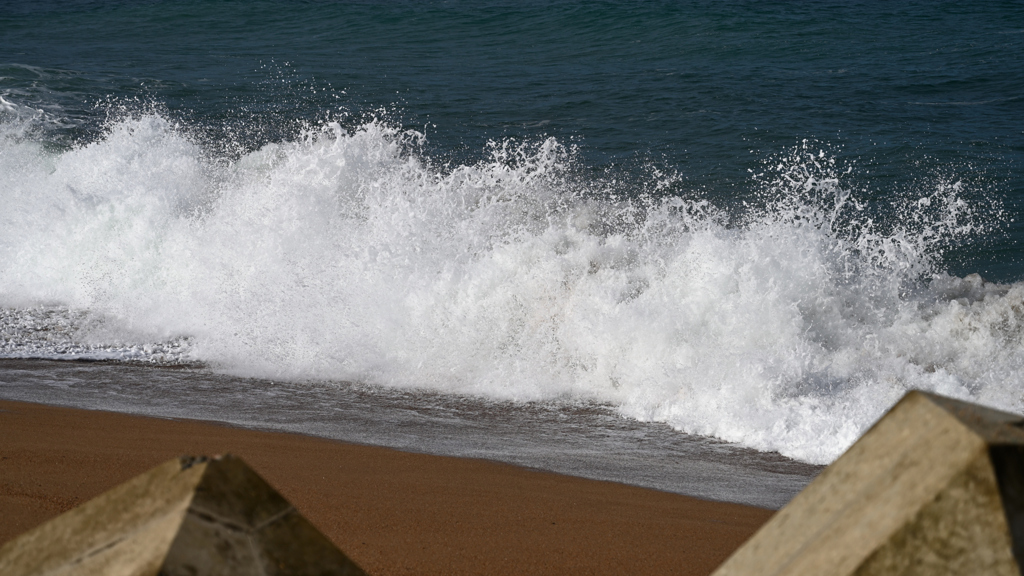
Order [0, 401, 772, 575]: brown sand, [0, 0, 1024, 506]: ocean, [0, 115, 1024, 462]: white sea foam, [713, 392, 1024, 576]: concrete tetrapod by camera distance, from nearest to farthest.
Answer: [713, 392, 1024, 576]: concrete tetrapod, [0, 401, 772, 575]: brown sand, [0, 0, 1024, 506]: ocean, [0, 115, 1024, 462]: white sea foam

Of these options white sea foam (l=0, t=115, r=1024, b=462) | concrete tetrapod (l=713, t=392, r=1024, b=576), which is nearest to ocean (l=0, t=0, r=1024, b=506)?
white sea foam (l=0, t=115, r=1024, b=462)

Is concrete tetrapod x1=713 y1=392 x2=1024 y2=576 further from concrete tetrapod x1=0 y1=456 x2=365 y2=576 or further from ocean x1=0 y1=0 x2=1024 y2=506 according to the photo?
ocean x1=0 y1=0 x2=1024 y2=506

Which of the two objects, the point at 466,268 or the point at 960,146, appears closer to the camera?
the point at 466,268

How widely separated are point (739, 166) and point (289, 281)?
6.23 meters

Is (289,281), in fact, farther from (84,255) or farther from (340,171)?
(84,255)

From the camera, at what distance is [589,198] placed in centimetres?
1026

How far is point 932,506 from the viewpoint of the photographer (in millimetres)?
1347

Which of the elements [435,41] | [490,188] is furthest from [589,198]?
[435,41]

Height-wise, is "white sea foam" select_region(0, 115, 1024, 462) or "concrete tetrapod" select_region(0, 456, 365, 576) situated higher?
"white sea foam" select_region(0, 115, 1024, 462)

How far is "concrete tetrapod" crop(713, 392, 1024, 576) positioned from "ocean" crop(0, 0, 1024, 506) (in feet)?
10.6

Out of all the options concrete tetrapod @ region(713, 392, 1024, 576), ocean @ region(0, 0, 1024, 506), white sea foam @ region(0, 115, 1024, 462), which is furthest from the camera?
white sea foam @ region(0, 115, 1024, 462)

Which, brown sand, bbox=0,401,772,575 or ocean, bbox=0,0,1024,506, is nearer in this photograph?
brown sand, bbox=0,401,772,575

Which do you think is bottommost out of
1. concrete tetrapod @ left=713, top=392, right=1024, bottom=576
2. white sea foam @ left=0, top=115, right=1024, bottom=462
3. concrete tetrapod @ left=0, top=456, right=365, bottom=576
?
concrete tetrapod @ left=0, top=456, right=365, bottom=576

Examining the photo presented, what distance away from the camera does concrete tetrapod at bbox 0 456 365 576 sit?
1416 mm
